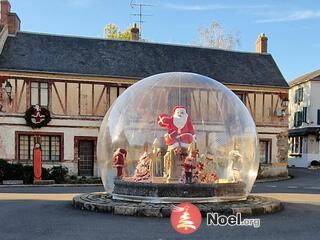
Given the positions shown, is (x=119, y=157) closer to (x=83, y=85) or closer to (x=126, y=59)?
(x=83, y=85)

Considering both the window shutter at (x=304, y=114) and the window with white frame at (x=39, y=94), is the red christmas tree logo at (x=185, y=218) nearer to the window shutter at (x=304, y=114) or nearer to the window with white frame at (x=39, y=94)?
the window with white frame at (x=39, y=94)

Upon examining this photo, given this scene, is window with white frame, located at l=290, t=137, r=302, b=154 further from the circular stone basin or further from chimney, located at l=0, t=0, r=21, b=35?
the circular stone basin

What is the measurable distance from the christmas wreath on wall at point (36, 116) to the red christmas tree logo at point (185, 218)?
16.6 meters

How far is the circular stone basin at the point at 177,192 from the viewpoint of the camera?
1138cm

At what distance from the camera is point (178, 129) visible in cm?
1276

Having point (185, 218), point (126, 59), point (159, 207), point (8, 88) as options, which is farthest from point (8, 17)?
point (185, 218)

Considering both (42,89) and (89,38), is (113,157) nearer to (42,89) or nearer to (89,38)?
(42,89)

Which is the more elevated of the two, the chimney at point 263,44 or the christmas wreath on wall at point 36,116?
the chimney at point 263,44

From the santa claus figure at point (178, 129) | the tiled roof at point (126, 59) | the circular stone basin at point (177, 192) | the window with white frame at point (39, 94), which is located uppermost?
the tiled roof at point (126, 59)

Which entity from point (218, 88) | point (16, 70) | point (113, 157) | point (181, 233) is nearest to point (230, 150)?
point (218, 88)

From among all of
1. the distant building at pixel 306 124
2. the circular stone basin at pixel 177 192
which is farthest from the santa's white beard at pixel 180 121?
the distant building at pixel 306 124

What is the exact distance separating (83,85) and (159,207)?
17679 millimetres

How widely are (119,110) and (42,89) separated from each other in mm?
14025

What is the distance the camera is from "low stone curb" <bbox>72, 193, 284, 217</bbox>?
10.4m
